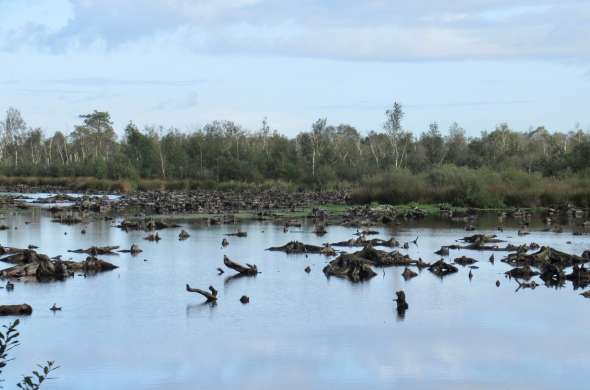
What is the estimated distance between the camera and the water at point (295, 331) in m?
17.0

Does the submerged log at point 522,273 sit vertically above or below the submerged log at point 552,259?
below

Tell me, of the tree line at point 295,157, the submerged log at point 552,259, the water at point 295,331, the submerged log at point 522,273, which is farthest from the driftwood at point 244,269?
the tree line at point 295,157

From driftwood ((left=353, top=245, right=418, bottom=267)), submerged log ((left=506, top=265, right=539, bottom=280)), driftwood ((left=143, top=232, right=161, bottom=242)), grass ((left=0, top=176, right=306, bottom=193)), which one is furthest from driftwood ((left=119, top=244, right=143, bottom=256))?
grass ((left=0, top=176, right=306, bottom=193))

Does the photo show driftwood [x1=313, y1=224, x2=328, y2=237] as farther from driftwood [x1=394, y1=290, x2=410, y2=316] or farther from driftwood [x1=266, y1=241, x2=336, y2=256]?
driftwood [x1=394, y1=290, x2=410, y2=316]

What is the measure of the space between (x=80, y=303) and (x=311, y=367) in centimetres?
826

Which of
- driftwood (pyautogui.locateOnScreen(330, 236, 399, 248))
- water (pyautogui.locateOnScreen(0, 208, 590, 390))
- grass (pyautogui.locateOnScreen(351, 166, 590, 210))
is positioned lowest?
water (pyautogui.locateOnScreen(0, 208, 590, 390))

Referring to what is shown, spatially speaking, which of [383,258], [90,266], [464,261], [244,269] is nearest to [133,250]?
[90,266]

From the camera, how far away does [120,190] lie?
301ft

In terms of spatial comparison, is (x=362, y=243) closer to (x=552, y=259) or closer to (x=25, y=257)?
(x=552, y=259)

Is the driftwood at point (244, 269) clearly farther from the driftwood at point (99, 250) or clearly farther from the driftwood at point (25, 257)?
the driftwood at point (99, 250)

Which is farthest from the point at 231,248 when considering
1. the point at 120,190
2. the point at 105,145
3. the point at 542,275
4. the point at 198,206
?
the point at 105,145

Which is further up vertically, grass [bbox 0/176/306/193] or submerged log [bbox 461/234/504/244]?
grass [bbox 0/176/306/193]

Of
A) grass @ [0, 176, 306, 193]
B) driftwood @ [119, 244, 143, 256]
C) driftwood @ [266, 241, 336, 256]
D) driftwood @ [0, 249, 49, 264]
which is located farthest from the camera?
grass @ [0, 176, 306, 193]

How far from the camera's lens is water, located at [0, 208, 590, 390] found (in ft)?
55.6
